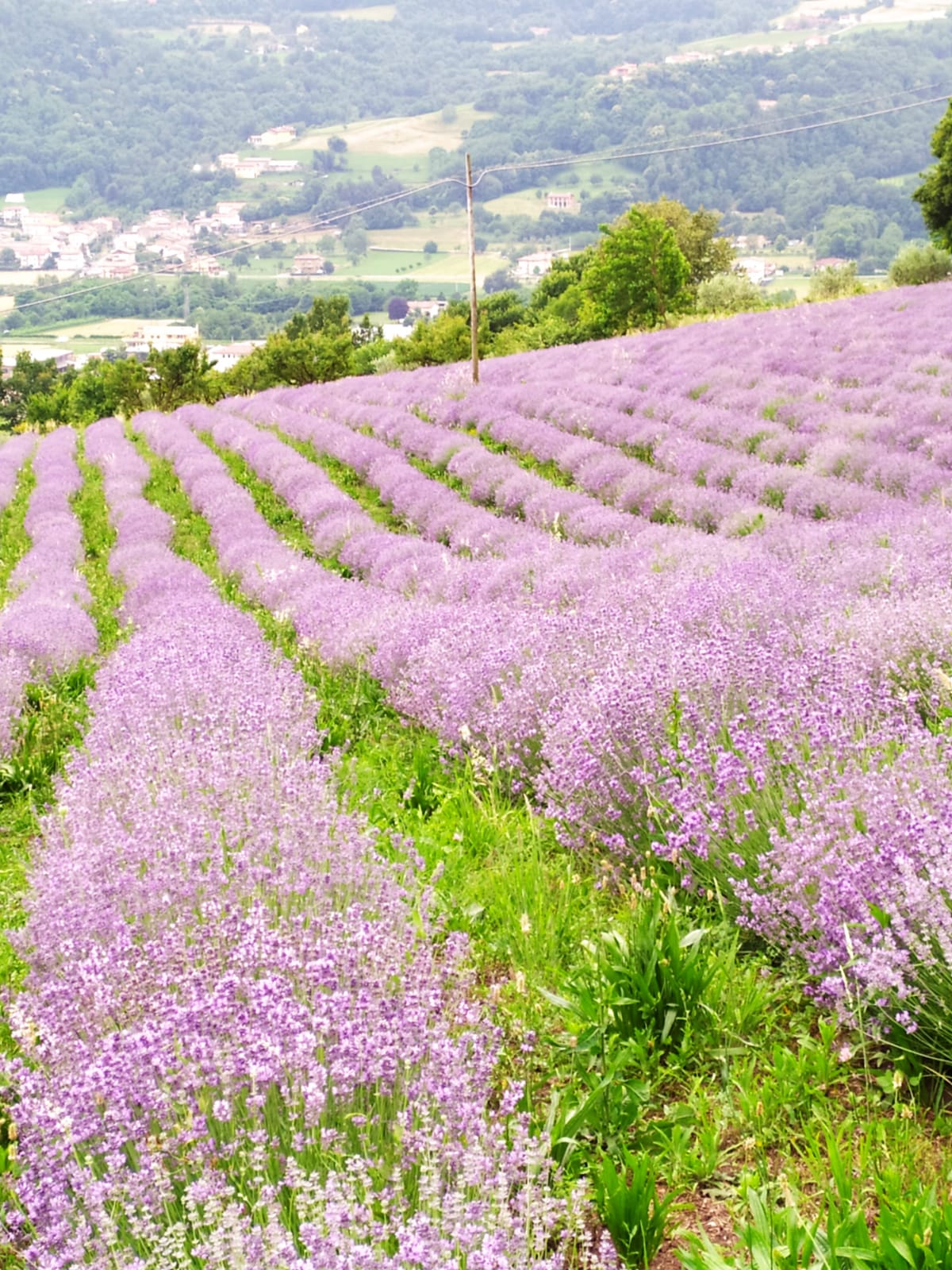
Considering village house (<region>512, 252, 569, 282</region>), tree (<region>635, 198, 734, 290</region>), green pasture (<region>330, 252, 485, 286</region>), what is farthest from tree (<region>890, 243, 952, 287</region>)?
green pasture (<region>330, 252, 485, 286</region>)

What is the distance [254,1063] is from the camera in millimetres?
2049

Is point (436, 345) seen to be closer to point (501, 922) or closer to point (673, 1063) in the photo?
point (501, 922)

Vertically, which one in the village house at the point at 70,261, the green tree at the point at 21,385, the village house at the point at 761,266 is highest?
the village house at the point at 70,261

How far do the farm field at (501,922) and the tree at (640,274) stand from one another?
28.9 m

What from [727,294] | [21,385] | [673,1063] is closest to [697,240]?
[727,294]

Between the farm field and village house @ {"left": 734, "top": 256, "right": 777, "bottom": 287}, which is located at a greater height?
village house @ {"left": 734, "top": 256, "right": 777, "bottom": 287}

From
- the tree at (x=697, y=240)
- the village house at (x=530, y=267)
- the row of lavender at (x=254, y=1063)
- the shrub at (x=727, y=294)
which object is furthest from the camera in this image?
the village house at (x=530, y=267)

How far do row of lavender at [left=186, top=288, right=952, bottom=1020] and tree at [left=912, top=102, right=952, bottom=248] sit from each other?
834 inches

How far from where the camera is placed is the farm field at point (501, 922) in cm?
203

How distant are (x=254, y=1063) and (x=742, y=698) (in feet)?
7.70

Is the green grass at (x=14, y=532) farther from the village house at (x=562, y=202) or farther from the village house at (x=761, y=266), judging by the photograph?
the village house at (x=562, y=202)

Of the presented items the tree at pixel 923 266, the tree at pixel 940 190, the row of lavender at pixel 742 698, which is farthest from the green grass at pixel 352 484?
the tree at pixel 940 190

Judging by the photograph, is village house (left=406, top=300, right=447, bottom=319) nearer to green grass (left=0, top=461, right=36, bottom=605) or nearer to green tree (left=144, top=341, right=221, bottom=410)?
green tree (left=144, top=341, right=221, bottom=410)

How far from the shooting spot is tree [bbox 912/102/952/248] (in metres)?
26.1
